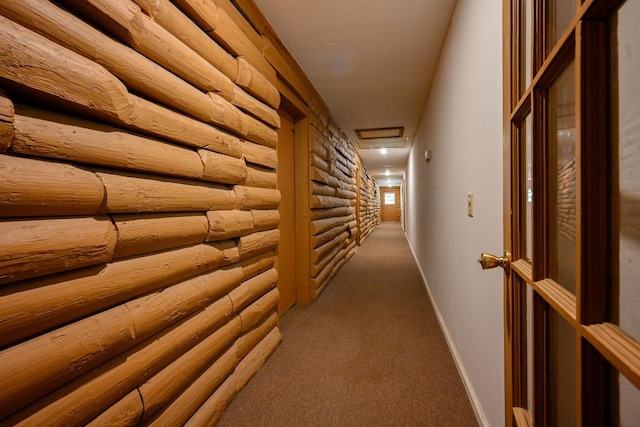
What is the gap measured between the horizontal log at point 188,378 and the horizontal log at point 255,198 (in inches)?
27.4

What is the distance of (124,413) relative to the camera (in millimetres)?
980

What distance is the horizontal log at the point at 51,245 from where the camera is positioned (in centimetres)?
70

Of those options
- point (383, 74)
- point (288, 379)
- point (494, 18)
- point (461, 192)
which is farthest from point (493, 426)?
point (383, 74)

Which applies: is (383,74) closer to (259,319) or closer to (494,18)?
(494,18)

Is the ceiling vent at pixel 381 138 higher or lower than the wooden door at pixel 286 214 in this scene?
higher

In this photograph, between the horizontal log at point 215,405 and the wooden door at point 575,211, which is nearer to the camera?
the wooden door at point 575,211

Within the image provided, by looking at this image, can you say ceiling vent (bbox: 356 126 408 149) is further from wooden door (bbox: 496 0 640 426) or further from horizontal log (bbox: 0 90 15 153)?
horizontal log (bbox: 0 90 15 153)

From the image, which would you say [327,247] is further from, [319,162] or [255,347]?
[255,347]

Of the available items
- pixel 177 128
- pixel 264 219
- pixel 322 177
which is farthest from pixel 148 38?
pixel 322 177

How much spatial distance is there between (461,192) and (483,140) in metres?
0.59

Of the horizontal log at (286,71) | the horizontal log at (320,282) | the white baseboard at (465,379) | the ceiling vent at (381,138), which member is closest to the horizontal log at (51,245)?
the horizontal log at (286,71)

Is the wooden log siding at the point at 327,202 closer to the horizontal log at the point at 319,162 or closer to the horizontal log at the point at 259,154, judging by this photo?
the horizontal log at the point at 319,162

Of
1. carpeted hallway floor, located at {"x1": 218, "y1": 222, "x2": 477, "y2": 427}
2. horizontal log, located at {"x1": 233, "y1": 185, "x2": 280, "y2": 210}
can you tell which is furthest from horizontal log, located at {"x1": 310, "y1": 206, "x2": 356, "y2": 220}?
horizontal log, located at {"x1": 233, "y1": 185, "x2": 280, "y2": 210}

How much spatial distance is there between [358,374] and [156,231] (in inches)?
62.7
